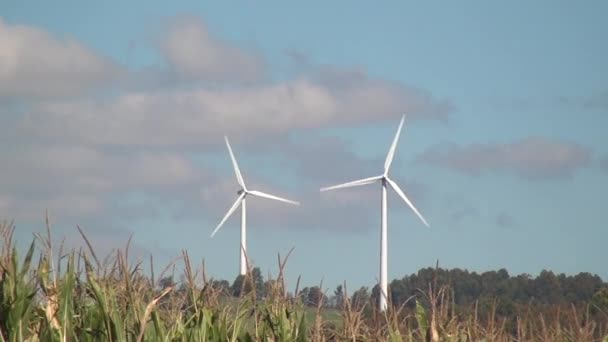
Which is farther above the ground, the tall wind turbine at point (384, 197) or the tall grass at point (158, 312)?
the tall wind turbine at point (384, 197)

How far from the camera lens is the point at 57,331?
662 inches

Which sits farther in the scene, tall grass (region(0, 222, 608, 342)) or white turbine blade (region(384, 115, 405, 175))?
white turbine blade (region(384, 115, 405, 175))

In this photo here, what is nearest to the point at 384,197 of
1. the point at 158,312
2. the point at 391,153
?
the point at 391,153

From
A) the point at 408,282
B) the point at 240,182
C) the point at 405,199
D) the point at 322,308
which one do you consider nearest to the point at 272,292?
the point at 322,308

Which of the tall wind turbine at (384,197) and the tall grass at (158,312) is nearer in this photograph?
the tall grass at (158,312)

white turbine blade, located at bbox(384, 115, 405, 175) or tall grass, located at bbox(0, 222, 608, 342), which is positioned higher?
white turbine blade, located at bbox(384, 115, 405, 175)

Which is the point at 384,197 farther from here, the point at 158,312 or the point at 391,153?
the point at 158,312

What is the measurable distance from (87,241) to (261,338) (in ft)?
11.4

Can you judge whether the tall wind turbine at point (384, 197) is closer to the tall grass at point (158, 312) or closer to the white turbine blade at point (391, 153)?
the white turbine blade at point (391, 153)

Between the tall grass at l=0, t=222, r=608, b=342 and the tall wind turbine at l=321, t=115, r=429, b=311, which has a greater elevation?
the tall wind turbine at l=321, t=115, r=429, b=311

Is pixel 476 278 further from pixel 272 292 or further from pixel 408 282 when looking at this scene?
pixel 272 292

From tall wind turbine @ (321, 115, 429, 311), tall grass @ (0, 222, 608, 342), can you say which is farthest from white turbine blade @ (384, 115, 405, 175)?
tall grass @ (0, 222, 608, 342)

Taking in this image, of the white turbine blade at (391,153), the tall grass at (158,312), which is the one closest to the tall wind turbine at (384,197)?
the white turbine blade at (391,153)

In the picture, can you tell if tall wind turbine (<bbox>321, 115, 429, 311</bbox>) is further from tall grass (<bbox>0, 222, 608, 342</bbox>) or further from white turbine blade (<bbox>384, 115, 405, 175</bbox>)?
tall grass (<bbox>0, 222, 608, 342</bbox>)
